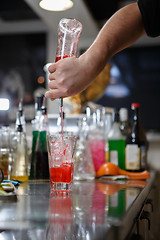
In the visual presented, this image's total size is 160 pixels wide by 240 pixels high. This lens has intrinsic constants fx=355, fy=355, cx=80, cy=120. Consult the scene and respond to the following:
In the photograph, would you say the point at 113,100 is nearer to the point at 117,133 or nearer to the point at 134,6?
the point at 117,133

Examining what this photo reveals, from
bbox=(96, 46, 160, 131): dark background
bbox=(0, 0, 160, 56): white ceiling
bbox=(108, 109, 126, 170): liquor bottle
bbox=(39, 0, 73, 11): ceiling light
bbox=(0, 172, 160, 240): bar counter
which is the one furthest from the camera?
bbox=(96, 46, 160, 131): dark background

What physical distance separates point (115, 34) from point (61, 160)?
34 centimetres

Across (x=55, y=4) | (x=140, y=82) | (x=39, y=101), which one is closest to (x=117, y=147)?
(x=39, y=101)

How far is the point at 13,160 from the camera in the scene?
1188 millimetres

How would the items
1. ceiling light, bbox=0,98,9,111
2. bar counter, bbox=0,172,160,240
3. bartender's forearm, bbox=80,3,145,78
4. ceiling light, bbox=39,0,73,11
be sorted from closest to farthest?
bar counter, bbox=0,172,160,240, bartender's forearm, bbox=80,3,145,78, ceiling light, bbox=0,98,9,111, ceiling light, bbox=39,0,73,11

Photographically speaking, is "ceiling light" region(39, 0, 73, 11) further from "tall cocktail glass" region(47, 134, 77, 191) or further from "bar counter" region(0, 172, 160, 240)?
"bar counter" region(0, 172, 160, 240)

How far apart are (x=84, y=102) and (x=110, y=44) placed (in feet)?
4.68

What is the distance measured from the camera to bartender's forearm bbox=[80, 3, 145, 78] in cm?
77

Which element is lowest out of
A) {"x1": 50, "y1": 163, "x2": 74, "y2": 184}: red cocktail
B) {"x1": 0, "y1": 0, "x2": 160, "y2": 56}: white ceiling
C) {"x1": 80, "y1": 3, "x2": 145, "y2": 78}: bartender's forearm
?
{"x1": 50, "y1": 163, "x2": 74, "y2": 184}: red cocktail

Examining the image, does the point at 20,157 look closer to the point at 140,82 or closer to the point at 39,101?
the point at 39,101

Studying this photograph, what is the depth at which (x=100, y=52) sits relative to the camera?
0.78 meters

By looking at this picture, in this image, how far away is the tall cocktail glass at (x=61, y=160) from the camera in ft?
2.96

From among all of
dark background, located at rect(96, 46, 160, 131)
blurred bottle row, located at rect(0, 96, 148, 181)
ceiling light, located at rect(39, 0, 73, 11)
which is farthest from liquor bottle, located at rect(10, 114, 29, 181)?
dark background, located at rect(96, 46, 160, 131)

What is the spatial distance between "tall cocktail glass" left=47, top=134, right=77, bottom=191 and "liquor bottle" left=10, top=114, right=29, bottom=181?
294 mm
